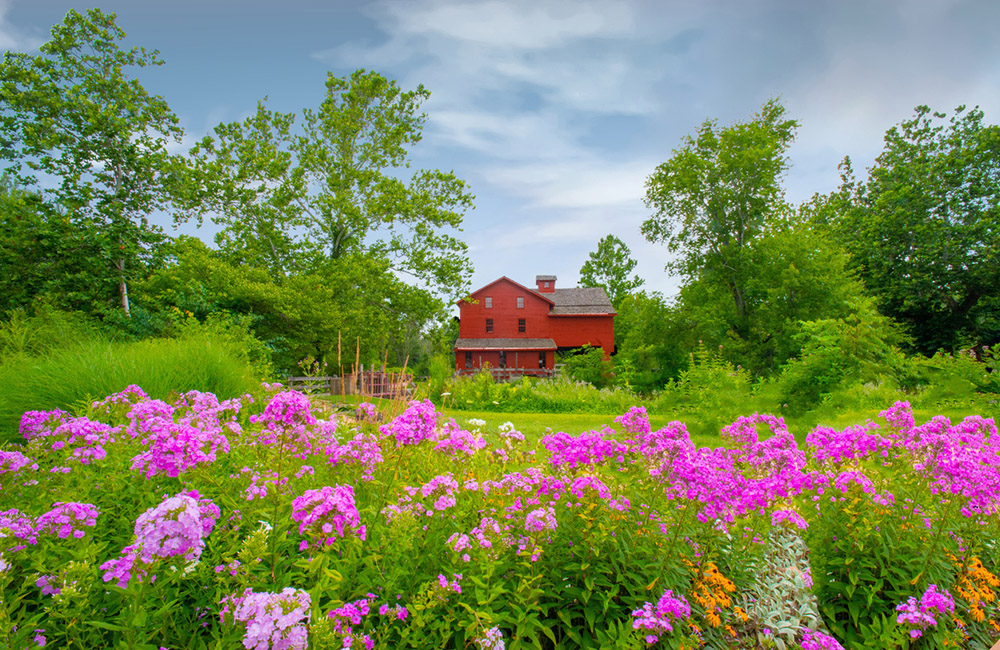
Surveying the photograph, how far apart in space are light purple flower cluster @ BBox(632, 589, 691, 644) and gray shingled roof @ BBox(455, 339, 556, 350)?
1152 inches

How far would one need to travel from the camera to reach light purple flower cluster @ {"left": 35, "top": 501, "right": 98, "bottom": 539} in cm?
186

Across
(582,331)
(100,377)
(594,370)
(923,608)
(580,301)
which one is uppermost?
(580,301)

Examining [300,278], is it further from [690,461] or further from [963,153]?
[963,153]

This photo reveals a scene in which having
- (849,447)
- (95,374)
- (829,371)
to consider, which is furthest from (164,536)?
(829,371)

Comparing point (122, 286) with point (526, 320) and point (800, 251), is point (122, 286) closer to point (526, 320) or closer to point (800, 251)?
point (800, 251)

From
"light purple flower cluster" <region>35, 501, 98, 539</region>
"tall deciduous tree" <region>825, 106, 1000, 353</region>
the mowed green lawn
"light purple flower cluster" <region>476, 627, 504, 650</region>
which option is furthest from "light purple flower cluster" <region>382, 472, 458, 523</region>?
"tall deciduous tree" <region>825, 106, 1000, 353</region>

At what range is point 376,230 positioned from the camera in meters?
21.5

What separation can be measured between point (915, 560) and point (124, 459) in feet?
14.4

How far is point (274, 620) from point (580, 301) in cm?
3465

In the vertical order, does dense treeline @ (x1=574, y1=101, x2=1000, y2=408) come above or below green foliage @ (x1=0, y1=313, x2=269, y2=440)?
above

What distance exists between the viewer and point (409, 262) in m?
21.5

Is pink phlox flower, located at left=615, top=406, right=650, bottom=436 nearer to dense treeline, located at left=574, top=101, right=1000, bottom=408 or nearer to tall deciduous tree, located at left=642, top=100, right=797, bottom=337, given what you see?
dense treeline, located at left=574, top=101, right=1000, bottom=408

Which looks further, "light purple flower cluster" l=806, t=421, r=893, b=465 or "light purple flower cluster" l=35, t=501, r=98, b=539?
"light purple flower cluster" l=806, t=421, r=893, b=465

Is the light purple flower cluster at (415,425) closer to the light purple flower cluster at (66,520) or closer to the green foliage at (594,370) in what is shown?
the light purple flower cluster at (66,520)
